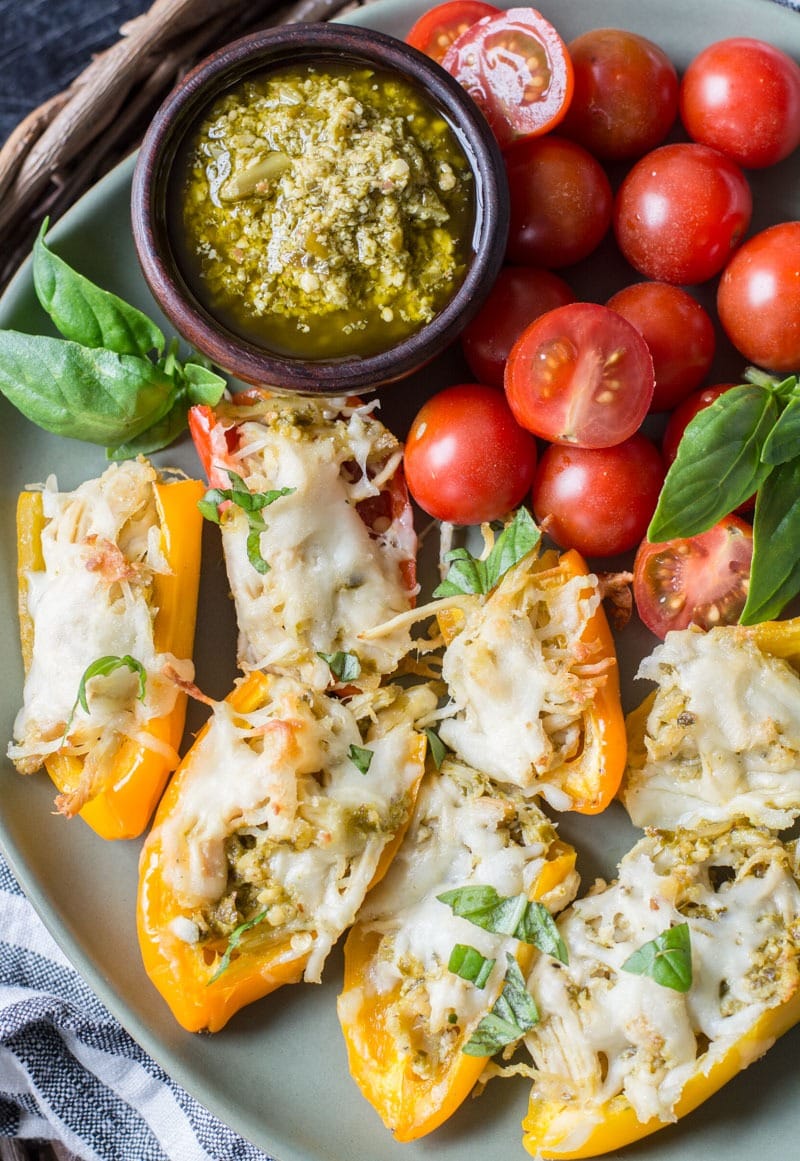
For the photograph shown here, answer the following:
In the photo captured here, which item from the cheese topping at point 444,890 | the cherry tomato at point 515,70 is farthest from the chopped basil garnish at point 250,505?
the cherry tomato at point 515,70

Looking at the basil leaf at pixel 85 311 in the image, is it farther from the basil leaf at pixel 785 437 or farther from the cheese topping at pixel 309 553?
the basil leaf at pixel 785 437

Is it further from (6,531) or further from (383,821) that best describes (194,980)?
(6,531)

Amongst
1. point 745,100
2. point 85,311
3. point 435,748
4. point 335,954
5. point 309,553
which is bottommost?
point 335,954

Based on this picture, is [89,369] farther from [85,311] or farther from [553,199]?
[553,199]

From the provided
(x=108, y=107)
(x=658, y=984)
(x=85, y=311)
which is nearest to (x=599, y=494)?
(x=658, y=984)

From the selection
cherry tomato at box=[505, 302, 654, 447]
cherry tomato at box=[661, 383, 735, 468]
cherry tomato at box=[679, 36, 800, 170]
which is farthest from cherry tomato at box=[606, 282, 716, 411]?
cherry tomato at box=[679, 36, 800, 170]

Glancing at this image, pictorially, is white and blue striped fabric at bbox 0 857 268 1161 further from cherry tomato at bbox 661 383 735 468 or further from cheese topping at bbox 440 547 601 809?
cherry tomato at bbox 661 383 735 468
